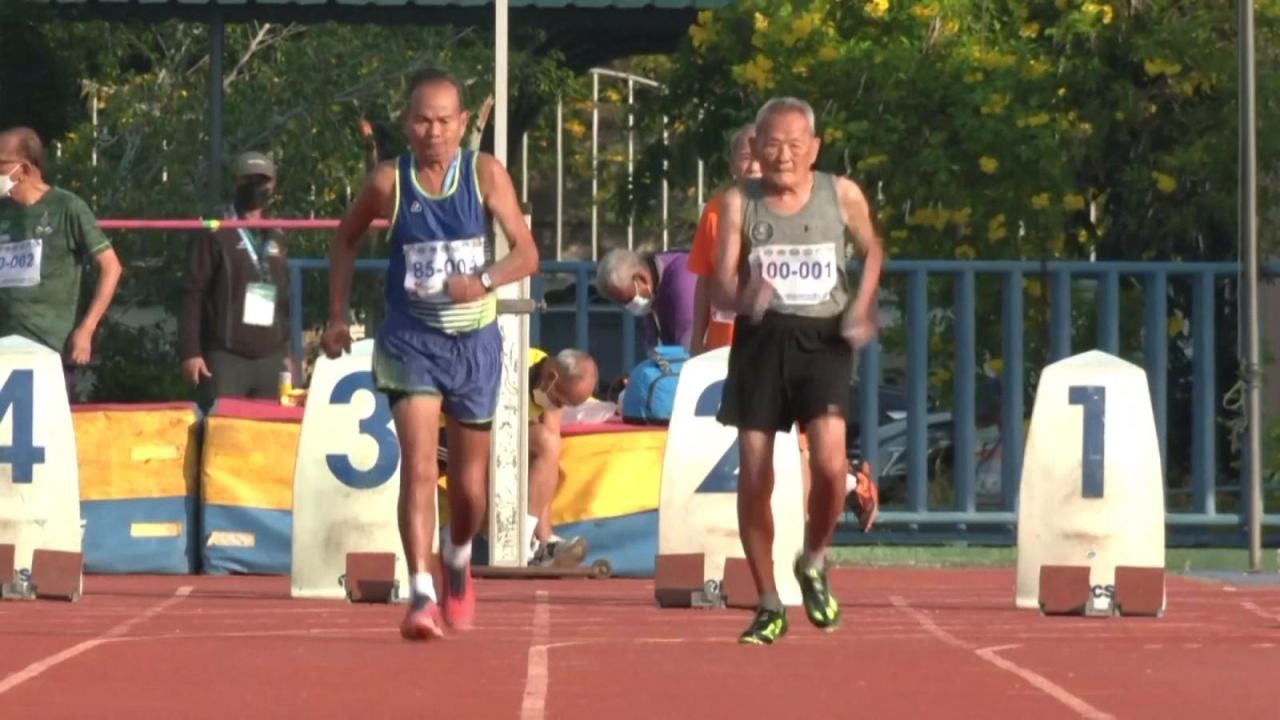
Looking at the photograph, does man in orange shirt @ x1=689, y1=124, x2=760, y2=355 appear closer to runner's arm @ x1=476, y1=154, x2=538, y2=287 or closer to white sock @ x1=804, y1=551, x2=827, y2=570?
runner's arm @ x1=476, y1=154, x2=538, y2=287

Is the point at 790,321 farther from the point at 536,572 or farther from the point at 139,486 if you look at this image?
the point at 139,486

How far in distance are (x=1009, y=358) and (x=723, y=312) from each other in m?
5.47

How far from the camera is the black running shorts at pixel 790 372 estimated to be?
11.0 metres

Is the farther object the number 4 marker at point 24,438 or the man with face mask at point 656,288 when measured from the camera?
the man with face mask at point 656,288

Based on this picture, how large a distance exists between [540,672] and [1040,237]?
1035 centimetres

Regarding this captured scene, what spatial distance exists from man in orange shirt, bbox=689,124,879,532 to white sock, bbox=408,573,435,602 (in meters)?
1.32

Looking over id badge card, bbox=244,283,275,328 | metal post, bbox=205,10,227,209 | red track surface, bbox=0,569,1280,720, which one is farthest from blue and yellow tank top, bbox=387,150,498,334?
metal post, bbox=205,10,227,209

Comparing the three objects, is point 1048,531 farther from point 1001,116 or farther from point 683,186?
point 683,186

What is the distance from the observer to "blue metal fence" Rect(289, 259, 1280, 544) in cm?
1692

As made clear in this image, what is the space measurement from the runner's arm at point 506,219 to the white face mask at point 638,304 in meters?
4.42

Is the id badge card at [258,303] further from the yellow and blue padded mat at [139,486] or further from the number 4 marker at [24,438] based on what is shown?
the number 4 marker at [24,438]

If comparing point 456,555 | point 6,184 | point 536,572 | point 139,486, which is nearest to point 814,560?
point 456,555

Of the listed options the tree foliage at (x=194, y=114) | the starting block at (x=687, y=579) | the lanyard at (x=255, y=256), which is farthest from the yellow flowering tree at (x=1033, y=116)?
the tree foliage at (x=194, y=114)

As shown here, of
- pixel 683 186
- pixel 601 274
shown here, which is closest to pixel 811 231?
pixel 601 274
